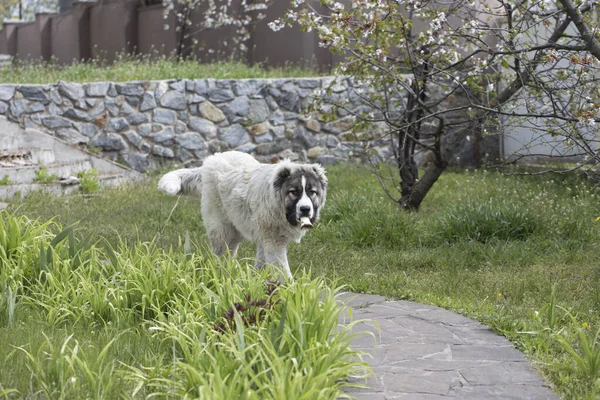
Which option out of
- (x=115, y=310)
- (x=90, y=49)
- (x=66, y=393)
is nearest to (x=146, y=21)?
(x=90, y=49)

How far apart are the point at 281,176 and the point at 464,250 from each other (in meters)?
2.54

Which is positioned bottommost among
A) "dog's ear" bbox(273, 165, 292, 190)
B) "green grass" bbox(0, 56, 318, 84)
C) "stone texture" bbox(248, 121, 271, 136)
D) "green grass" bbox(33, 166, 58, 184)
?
"green grass" bbox(33, 166, 58, 184)

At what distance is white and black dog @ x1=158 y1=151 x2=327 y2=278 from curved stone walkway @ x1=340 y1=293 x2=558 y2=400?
88 cm

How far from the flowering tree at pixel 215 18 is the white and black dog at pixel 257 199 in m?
8.75

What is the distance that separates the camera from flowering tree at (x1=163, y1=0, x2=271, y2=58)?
15742mm

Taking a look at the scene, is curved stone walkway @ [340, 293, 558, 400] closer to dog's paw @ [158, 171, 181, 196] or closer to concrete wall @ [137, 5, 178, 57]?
dog's paw @ [158, 171, 181, 196]

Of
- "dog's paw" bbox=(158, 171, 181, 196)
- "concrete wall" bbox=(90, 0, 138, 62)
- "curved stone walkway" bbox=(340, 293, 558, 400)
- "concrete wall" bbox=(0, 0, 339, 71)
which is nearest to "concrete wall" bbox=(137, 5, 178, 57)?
"concrete wall" bbox=(0, 0, 339, 71)

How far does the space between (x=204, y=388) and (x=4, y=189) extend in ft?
27.5

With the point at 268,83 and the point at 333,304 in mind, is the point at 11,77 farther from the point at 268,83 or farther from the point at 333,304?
the point at 333,304

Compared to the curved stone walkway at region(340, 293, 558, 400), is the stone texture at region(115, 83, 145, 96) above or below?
above

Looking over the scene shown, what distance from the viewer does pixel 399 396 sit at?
13.4 ft

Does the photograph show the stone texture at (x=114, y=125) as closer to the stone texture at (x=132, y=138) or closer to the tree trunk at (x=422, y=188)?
the stone texture at (x=132, y=138)

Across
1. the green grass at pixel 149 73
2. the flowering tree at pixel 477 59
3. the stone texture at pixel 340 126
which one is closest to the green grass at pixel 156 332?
the flowering tree at pixel 477 59

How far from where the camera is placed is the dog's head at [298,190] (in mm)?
5926
